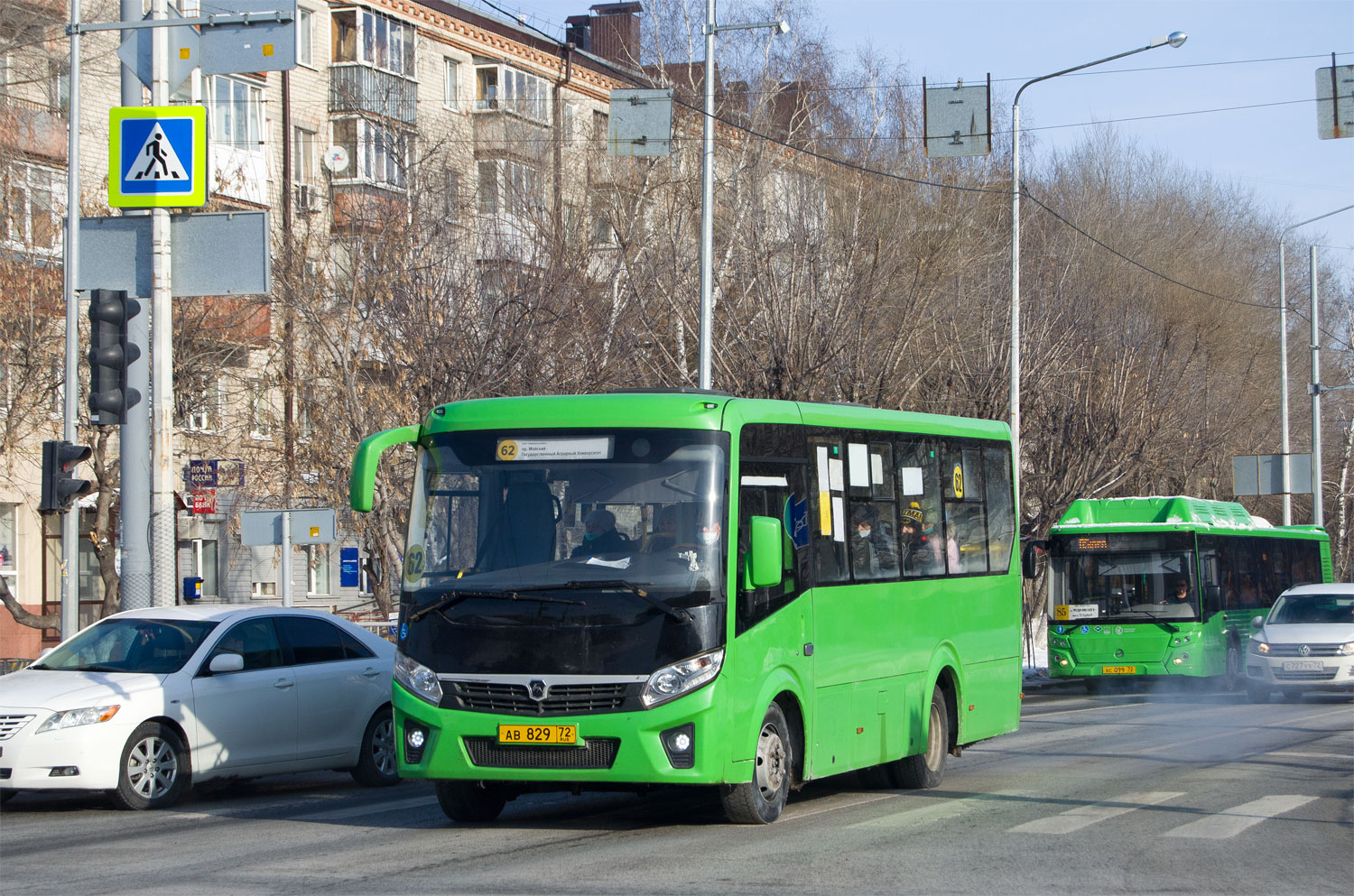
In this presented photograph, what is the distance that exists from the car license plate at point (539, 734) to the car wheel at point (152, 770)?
3.23 meters

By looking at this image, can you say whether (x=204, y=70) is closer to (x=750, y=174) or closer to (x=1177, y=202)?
(x=750, y=174)

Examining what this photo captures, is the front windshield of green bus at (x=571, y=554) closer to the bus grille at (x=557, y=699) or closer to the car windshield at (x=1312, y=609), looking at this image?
the bus grille at (x=557, y=699)

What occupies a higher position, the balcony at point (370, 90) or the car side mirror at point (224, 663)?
the balcony at point (370, 90)

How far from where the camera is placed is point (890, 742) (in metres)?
12.2

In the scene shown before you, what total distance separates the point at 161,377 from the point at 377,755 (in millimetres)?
4090

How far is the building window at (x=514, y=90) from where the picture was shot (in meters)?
43.0

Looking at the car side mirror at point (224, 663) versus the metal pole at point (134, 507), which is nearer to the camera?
the car side mirror at point (224, 663)

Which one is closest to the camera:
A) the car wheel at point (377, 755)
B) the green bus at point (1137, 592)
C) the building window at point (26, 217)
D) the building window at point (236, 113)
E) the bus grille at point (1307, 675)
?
the car wheel at point (377, 755)

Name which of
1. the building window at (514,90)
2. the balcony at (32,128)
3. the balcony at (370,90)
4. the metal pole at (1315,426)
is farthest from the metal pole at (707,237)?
the metal pole at (1315,426)

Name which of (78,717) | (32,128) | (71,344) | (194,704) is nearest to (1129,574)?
(71,344)

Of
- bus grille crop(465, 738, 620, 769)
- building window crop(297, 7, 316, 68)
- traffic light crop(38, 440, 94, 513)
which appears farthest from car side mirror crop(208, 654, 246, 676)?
building window crop(297, 7, 316, 68)

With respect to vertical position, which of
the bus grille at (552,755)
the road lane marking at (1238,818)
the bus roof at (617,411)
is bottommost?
the road lane marking at (1238,818)

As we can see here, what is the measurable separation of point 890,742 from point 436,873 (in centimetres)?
449

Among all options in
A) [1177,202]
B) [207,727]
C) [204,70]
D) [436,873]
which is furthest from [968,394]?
[436,873]
